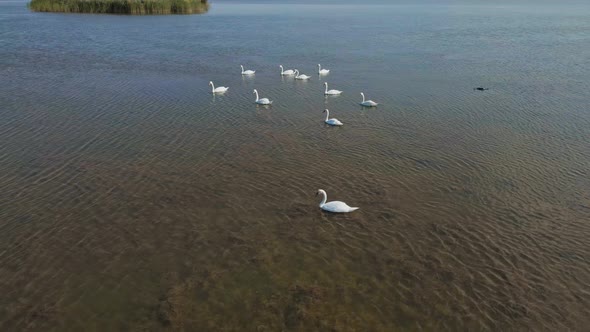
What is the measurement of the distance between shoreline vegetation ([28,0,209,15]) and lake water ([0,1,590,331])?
125 ft

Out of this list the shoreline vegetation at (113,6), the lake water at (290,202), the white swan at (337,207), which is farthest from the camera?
the shoreline vegetation at (113,6)

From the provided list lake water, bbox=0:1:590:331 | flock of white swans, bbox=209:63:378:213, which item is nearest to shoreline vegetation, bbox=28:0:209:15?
lake water, bbox=0:1:590:331

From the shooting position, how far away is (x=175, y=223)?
13828 mm

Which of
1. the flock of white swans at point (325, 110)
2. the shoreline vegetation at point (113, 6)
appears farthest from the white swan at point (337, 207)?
the shoreline vegetation at point (113, 6)

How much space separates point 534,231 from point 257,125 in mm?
14191

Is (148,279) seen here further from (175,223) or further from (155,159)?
(155,159)

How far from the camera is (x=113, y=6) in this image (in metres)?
67.2

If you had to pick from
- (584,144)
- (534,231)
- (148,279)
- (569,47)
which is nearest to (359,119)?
(584,144)

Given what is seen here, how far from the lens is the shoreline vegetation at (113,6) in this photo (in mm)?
67062

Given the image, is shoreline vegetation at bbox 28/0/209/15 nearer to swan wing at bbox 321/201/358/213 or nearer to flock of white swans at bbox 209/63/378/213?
flock of white swans at bbox 209/63/378/213

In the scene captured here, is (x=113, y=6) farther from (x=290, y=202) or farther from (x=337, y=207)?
(x=337, y=207)

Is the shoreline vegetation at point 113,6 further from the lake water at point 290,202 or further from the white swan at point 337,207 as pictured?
the white swan at point 337,207

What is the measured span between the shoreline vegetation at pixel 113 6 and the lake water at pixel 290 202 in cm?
3819

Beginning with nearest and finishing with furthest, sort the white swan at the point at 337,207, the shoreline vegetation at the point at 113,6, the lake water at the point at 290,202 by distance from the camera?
1. the lake water at the point at 290,202
2. the white swan at the point at 337,207
3. the shoreline vegetation at the point at 113,6
